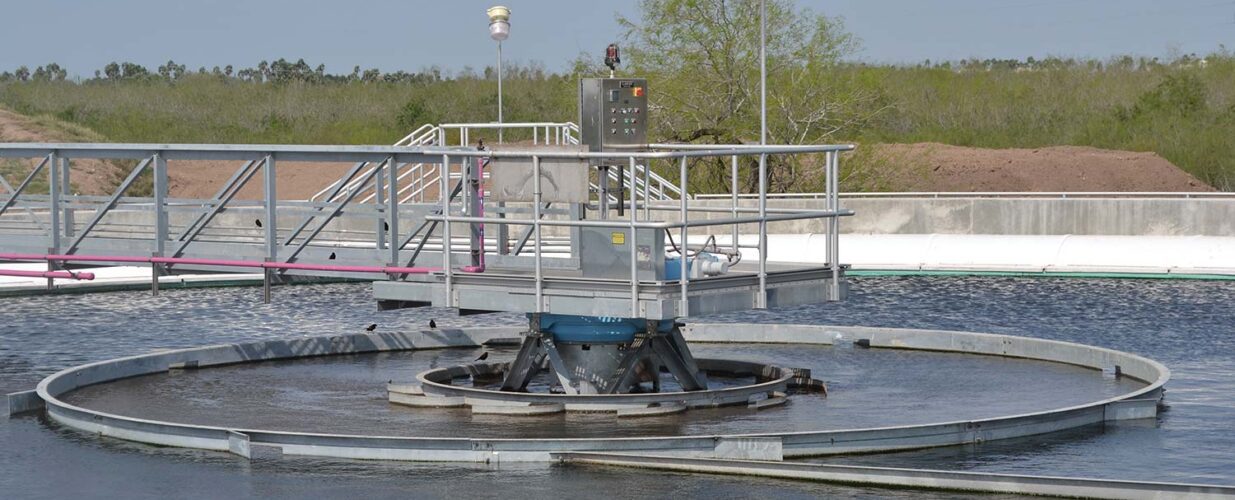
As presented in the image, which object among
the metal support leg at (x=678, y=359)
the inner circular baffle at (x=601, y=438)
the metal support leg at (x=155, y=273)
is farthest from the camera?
the metal support leg at (x=155, y=273)

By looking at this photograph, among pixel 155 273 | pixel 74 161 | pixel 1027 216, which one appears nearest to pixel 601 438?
pixel 155 273

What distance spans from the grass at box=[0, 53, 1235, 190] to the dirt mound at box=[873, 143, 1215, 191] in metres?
2.02

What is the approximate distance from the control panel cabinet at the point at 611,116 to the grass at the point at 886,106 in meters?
34.4

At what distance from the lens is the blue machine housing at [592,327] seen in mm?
17031

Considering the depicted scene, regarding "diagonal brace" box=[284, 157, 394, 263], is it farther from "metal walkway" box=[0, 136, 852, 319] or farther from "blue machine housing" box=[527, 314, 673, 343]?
"blue machine housing" box=[527, 314, 673, 343]

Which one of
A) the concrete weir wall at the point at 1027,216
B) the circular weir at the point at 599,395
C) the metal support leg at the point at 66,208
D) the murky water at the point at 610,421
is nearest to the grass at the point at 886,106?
the concrete weir wall at the point at 1027,216

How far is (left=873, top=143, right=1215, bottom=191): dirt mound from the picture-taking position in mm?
51219

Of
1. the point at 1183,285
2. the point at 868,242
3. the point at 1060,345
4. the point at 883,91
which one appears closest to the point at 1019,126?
the point at 883,91

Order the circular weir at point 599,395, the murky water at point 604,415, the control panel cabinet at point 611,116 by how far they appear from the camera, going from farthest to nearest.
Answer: the control panel cabinet at point 611,116
the circular weir at point 599,395
the murky water at point 604,415

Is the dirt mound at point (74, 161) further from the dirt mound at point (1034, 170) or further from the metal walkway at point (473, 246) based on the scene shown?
the metal walkway at point (473, 246)

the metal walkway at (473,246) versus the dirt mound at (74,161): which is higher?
the dirt mound at (74,161)

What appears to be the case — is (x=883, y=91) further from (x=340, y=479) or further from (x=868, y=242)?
(x=340, y=479)

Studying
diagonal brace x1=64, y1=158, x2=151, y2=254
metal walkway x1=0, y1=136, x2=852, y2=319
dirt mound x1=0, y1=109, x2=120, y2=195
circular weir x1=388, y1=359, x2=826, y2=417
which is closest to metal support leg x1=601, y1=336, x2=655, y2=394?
circular weir x1=388, y1=359, x2=826, y2=417

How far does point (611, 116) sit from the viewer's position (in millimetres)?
17000
